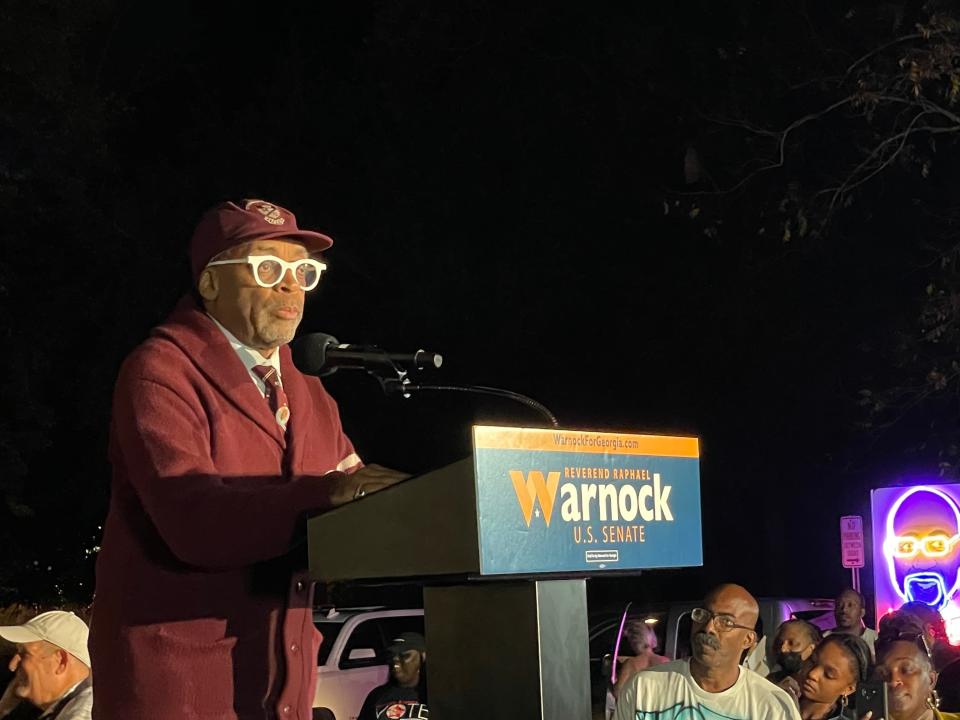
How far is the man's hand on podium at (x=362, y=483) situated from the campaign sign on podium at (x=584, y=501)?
0.82ft

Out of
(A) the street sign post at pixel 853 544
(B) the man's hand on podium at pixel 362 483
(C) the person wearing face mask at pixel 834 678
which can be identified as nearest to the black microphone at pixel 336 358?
(B) the man's hand on podium at pixel 362 483

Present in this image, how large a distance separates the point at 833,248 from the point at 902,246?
2.88 feet

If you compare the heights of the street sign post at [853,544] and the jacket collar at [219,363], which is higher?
the jacket collar at [219,363]

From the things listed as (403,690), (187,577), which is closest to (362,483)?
(187,577)

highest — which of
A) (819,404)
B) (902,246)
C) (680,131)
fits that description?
(680,131)

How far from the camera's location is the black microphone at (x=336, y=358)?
2.82 metres

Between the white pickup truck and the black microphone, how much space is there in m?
9.97

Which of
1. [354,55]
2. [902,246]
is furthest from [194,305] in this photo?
[354,55]

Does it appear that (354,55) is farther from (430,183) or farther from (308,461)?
(308,461)

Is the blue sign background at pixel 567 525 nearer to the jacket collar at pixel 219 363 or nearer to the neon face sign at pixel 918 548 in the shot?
the jacket collar at pixel 219 363

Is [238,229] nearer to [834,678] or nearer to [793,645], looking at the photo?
[834,678]

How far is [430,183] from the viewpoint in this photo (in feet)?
65.9

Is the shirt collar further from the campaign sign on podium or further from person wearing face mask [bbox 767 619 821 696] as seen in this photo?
person wearing face mask [bbox 767 619 821 696]

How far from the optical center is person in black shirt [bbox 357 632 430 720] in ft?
32.9
